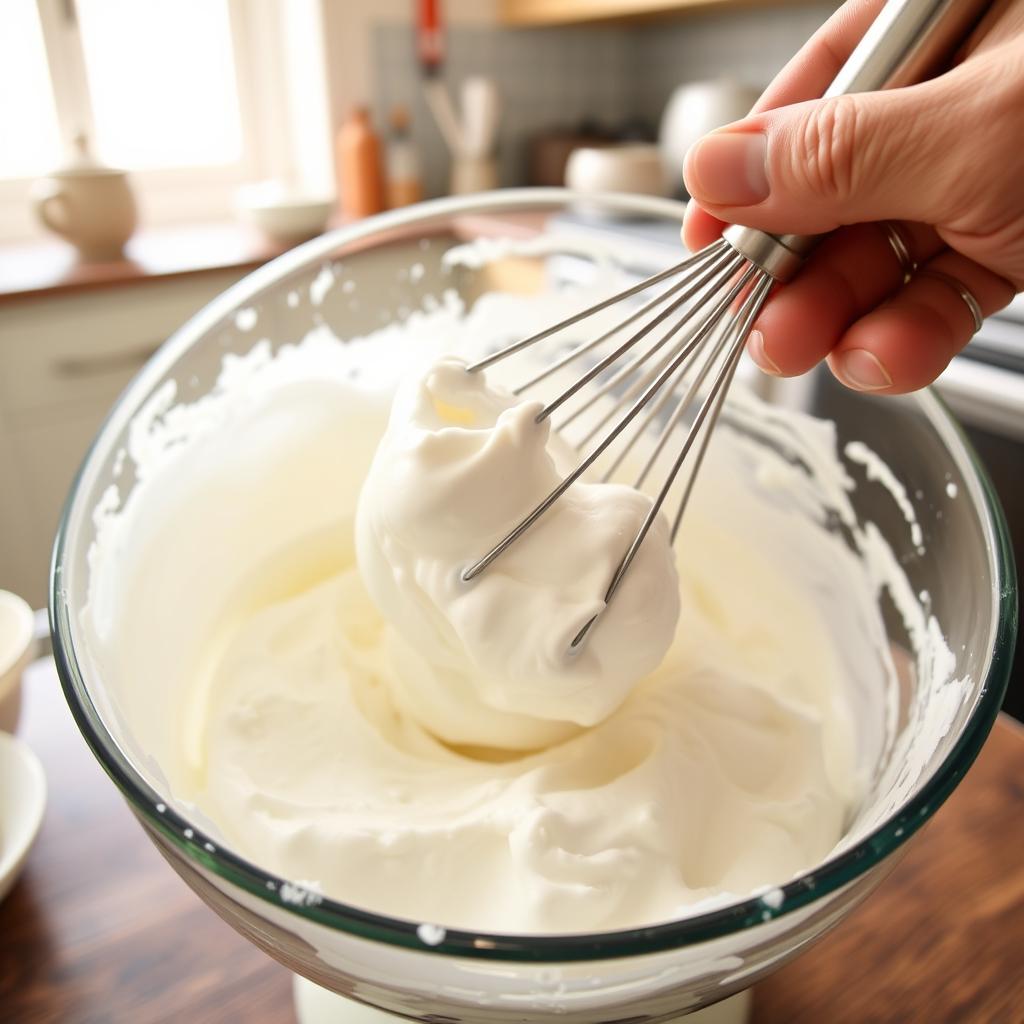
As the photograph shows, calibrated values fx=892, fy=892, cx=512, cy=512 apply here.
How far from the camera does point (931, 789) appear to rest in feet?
1.15

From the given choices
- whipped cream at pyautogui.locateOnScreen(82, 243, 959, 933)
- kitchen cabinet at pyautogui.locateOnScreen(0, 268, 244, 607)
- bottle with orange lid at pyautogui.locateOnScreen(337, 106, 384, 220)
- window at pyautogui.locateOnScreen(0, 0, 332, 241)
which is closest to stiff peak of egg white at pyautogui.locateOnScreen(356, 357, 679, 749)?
whipped cream at pyautogui.locateOnScreen(82, 243, 959, 933)

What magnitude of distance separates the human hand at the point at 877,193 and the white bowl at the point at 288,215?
1.41m

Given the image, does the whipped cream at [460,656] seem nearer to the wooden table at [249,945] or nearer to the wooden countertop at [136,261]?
the wooden table at [249,945]

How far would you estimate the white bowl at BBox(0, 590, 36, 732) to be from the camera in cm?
61

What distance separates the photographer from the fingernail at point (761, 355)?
0.64m

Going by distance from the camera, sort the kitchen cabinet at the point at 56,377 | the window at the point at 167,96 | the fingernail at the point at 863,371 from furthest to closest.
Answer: the window at the point at 167,96, the kitchen cabinet at the point at 56,377, the fingernail at the point at 863,371

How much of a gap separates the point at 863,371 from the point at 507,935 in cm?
45

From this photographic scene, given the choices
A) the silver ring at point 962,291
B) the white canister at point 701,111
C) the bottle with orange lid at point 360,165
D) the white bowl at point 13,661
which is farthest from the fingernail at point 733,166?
the bottle with orange lid at point 360,165

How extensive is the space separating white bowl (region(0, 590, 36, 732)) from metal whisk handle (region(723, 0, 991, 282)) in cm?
55

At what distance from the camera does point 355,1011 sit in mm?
444

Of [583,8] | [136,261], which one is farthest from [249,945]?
[583,8]

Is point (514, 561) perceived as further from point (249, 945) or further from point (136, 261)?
point (136, 261)

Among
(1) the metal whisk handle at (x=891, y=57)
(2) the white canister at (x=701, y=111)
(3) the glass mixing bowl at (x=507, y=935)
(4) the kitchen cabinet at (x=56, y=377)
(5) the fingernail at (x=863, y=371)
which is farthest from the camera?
(2) the white canister at (x=701, y=111)

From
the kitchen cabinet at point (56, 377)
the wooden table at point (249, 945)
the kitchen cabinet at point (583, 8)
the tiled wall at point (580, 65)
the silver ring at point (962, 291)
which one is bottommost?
the kitchen cabinet at point (56, 377)
